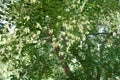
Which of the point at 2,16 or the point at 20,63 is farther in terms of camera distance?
the point at 20,63

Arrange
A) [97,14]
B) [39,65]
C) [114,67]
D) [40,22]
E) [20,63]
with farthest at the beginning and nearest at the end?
[114,67] → [39,65] → [20,63] → [97,14] → [40,22]

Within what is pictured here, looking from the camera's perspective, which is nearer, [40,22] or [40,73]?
[40,22]

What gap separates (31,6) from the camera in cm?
801

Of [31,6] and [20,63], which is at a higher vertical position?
[31,6]

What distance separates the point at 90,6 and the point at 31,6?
1.42 m

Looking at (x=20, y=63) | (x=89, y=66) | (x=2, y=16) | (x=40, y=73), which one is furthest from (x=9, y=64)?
(x=89, y=66)

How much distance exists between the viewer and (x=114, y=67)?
17.1m

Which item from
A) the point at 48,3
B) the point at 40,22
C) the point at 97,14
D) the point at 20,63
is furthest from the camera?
the point at 20,63

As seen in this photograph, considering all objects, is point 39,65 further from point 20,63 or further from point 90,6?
point 90,6

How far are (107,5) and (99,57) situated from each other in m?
8.33

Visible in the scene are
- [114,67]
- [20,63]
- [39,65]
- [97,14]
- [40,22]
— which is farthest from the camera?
[114,67]

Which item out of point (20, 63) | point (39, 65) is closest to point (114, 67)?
point (39, 65)

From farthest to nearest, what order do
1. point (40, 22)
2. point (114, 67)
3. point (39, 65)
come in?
point (114, 67) → point (39, 65) → point (40, 22)

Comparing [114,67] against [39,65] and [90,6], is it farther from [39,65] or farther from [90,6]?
[90,6]
